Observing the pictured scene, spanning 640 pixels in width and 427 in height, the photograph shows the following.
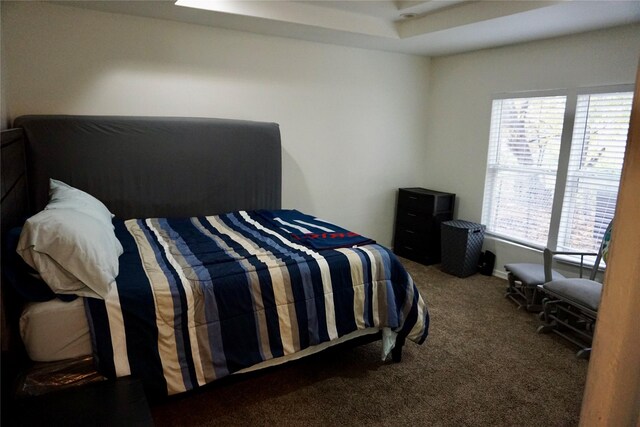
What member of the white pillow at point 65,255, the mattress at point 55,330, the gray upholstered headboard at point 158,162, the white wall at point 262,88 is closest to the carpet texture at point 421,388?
the mattress at point 55,330

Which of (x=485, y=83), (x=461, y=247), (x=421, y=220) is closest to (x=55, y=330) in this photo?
(x=461, y=247)

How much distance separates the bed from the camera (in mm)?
1859

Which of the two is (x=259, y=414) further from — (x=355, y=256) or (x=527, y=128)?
(x=527, y=128)

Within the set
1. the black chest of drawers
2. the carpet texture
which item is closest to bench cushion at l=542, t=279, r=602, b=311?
the carpet texture

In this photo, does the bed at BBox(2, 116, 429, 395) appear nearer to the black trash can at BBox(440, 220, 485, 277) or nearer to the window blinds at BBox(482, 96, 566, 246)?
the black trash can at BBox(440, 220, 485, 277)

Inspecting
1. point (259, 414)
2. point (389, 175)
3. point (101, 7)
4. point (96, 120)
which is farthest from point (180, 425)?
point (389, 175)

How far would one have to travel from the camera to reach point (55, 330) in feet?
5.77

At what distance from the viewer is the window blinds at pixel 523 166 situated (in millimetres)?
3816

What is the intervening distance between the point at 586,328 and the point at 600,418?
129 inches

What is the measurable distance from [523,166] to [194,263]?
3.35m

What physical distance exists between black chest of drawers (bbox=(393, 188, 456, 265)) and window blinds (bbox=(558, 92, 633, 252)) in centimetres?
120

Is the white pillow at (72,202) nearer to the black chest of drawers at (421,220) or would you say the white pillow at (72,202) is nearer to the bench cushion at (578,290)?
the bench cushion at (578,290)

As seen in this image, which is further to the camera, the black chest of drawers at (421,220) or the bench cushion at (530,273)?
the black chest of drawers at (421,220)

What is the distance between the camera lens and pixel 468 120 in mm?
4531
